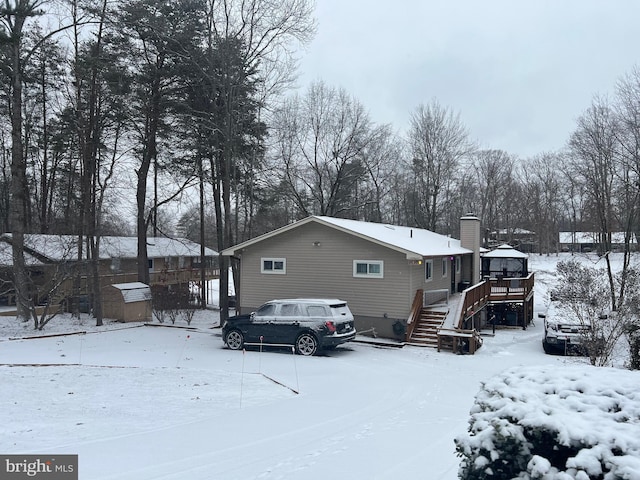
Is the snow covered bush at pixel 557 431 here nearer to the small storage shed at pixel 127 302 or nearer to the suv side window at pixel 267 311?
the suv side window at pixel 267 311

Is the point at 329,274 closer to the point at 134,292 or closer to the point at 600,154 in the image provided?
the point at 134,292

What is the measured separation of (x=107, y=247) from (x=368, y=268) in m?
19.4

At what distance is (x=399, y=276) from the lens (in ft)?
55.7

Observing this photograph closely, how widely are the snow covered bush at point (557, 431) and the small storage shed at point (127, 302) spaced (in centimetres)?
2080

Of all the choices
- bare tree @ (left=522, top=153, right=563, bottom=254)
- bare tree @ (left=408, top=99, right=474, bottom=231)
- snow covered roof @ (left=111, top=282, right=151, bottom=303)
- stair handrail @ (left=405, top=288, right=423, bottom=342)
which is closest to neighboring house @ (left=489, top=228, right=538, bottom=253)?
bare tree @ (left=522, top=153, right=563, bottom=254)

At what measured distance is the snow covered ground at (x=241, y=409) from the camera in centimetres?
566

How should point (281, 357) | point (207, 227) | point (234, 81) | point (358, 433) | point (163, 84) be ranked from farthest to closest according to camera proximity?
point (207, 227)
point (163, 84)
point (234, 81)
point (281, 357)
point (358, 433)

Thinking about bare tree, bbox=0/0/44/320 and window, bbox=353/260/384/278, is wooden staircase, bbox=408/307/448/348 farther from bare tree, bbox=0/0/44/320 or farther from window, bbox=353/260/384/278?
bare tree, bbox=0/0/44/320

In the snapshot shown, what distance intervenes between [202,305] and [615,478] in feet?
89.3

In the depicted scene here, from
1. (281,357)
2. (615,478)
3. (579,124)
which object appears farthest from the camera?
(579,124)

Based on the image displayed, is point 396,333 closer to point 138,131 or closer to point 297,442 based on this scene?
point 297,442

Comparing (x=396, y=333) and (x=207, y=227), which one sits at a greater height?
(x=207, y=227)

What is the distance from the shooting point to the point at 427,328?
55.5ft

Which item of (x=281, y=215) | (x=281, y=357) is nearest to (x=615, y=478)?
(x=281, y=357)
